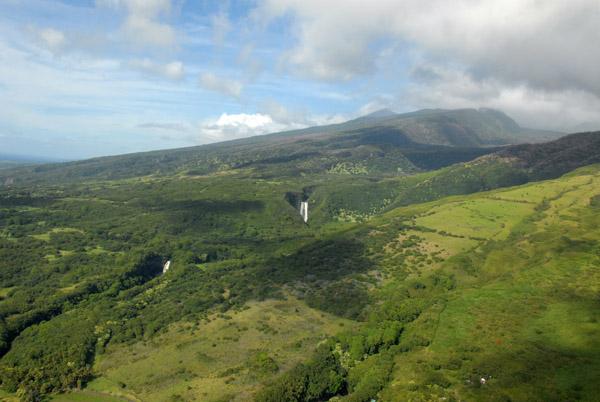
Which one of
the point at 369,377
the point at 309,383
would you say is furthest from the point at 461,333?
the point at 309,383

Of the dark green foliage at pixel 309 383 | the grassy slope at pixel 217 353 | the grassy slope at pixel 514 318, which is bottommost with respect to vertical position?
the grassy slope at pixel 217 353

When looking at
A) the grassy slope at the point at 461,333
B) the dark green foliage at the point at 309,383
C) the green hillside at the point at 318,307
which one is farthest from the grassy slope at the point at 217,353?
the dark green foliage at the point at 309,383

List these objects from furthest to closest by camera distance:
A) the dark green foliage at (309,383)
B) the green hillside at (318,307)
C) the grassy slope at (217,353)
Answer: the grassy slope at (217,353)
the green hillside at (318,307)
the dark green foliage at (309,383)

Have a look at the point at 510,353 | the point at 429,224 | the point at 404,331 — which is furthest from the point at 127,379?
the point at 429,224

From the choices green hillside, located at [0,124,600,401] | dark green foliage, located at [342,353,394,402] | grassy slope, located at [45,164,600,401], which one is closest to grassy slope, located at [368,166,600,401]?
grassy slope, located at [45,164,600,401]

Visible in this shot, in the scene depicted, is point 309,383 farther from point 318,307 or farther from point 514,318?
point 514,318

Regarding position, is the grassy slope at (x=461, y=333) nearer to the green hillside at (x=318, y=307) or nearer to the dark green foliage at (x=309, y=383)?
the green hillside at (x=318, y=307)

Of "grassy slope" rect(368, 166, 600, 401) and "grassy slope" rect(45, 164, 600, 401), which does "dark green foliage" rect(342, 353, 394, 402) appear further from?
"grassy slope" rect(368, 166, 600, 401)

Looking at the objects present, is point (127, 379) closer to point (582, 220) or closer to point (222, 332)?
point (222, 332)

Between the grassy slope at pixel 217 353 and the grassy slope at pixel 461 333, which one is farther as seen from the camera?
the grassy slope at pixel 217 353
